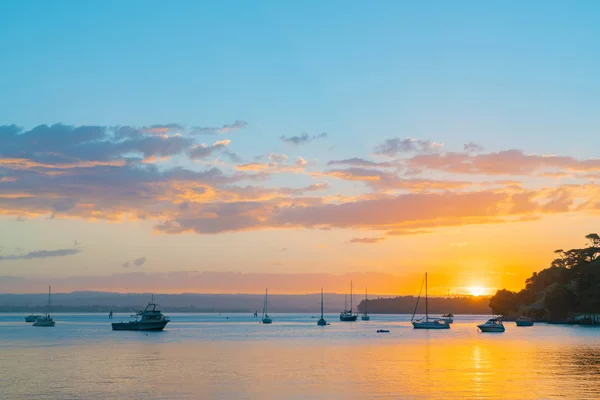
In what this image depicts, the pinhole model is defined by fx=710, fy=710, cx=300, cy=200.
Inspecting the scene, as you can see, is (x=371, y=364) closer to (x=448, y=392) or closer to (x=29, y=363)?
(x=448, y=392)

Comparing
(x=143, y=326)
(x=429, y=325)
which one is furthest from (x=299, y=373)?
(x=429, y=325)

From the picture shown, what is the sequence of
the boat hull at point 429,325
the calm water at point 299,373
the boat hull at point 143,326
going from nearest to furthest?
1. the calm water at point 299,373
2. the boat hull at point 143,326
3. the boat hull at point 429,325

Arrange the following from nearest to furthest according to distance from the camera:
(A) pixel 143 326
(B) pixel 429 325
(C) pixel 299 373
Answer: (C) pixel 299 373 < (A) pixel 143 326 < (B) pixel 429 325

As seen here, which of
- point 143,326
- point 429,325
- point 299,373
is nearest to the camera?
point 299,373

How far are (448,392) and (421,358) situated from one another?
34.0 meters

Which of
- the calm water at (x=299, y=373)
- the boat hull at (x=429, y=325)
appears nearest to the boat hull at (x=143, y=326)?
the calm water at (x=299, y=373)

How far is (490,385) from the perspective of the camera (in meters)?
55.9

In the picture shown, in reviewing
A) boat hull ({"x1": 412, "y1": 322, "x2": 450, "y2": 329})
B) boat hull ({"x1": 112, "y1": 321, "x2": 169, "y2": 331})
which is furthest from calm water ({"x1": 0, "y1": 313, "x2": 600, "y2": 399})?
boat hull ({"x1": 412, "y1": 322, "x2": 450, "y2": 329})

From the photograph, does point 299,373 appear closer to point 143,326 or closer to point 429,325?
point 143,326

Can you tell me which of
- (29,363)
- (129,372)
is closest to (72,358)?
(29,363)

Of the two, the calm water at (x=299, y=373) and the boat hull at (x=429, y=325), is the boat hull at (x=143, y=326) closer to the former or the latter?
the calm water at (x=299, y=373)

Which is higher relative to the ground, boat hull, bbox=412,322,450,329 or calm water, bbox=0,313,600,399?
calm water, bbox=0,313,600,399

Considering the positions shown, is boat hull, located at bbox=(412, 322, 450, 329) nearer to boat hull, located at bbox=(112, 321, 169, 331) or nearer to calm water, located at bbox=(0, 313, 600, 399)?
boat hull, located at bbox=(112, 321, 169, 331)

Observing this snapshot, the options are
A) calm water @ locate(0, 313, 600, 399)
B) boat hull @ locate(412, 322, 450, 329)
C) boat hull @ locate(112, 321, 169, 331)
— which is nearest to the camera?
calm water @ locate(0, 313, 600, 399)
